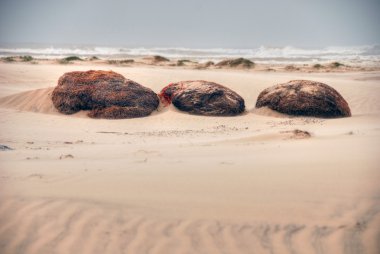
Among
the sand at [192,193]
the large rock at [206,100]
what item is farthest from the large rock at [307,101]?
the sand at [192,193]

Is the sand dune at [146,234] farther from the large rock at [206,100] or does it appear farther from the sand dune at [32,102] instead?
the sand dune at [32,102]

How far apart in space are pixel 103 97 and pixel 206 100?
251 cm

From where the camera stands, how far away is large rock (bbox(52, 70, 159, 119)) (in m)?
10.5

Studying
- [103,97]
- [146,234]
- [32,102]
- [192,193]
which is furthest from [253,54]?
[146,234]

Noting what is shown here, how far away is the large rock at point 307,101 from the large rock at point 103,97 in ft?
10.2

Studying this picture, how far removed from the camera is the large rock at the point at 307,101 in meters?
10.7

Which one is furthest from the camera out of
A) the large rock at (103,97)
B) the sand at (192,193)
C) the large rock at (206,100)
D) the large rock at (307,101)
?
the large rock at (206,100)

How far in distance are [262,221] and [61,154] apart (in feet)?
10.9

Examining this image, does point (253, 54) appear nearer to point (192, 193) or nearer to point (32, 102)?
point (32, 102)

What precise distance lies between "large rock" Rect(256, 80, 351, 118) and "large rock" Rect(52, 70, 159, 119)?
3.12m

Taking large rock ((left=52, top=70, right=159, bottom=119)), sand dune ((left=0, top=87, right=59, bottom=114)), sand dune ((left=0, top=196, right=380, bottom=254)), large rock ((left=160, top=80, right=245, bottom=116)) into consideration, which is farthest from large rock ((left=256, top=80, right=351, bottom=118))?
sand dune ((left=0, top=196, right=380, bottom=254))

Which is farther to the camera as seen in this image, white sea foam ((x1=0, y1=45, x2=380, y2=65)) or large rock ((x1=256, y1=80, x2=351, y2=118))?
white sea foam ((x1=0, y1=45, x2=380, y2=65))

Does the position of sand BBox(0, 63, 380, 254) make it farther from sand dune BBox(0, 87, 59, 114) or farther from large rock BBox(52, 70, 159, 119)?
sand dune BBox(0, 87, 59, 114)

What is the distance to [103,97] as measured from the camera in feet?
34.6
